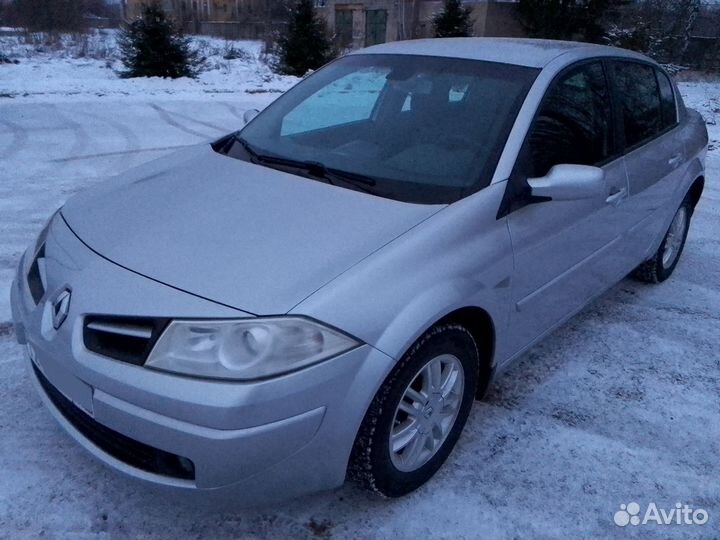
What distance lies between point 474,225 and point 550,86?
3.02ft

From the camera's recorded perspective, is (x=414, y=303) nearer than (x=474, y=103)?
Yes

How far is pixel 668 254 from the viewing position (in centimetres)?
443

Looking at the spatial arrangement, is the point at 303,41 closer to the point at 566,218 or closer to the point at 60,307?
the point at 566,218

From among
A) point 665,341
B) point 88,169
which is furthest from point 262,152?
point 88,169

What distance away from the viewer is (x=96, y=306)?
2.01 metres

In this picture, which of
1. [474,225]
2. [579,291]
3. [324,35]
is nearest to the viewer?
[474,225]

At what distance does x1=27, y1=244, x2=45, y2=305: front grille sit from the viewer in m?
2.33

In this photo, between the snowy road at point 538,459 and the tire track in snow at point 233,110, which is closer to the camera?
the snowy road at point 538,459

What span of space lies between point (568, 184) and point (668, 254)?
232 cm

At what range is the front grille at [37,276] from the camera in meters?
2.33

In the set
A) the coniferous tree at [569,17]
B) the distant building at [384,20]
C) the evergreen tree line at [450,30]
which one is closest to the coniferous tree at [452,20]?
the evergreen tree line at [450,30]

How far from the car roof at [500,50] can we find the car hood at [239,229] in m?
1.08

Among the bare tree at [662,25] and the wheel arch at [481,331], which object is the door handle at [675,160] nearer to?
the wheel arch at [481,331]

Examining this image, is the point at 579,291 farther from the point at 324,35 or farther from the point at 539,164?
the point at 324,35
